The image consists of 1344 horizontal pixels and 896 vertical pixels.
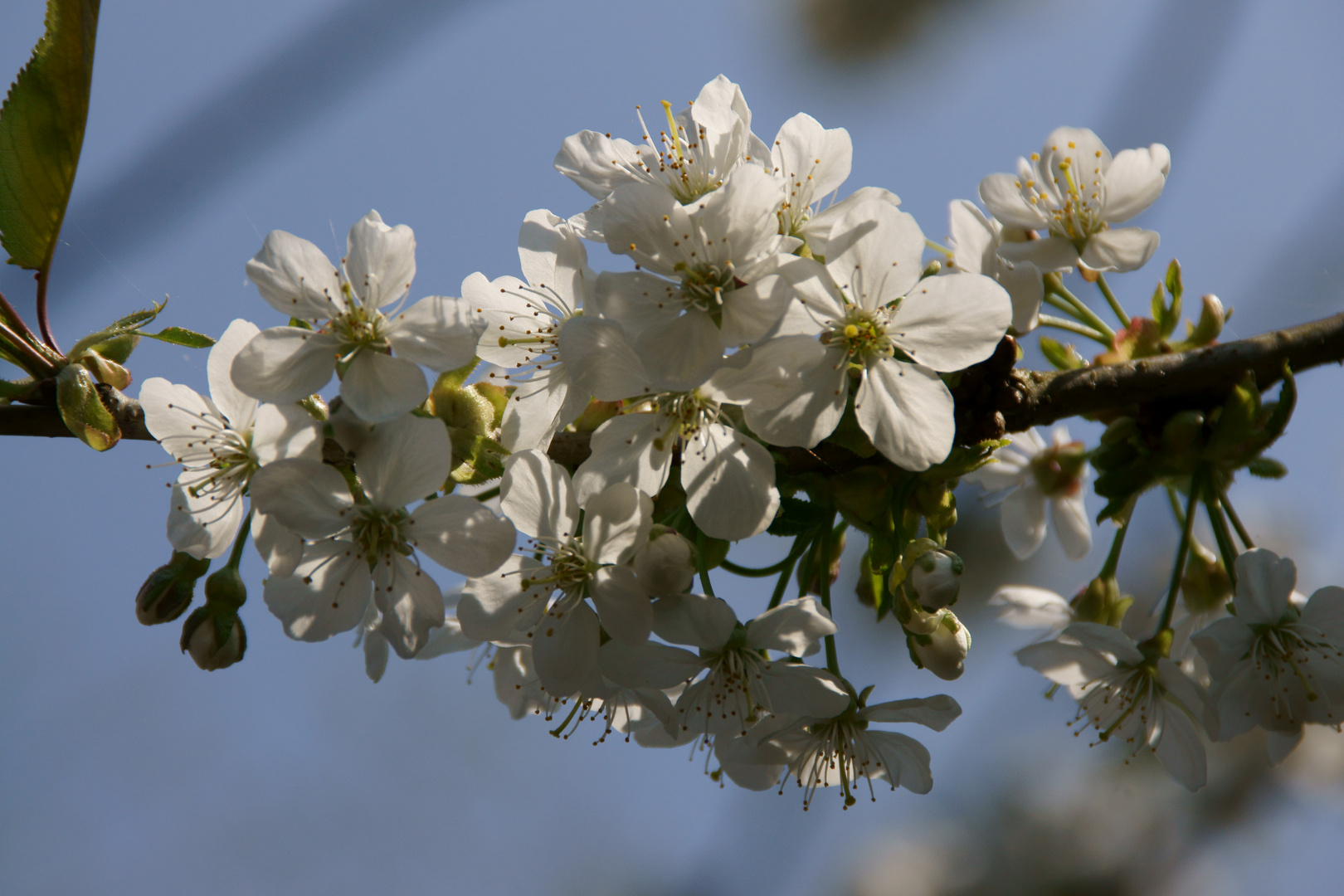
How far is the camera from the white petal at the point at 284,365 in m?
1.15

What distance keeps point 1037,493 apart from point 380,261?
1.64 metres

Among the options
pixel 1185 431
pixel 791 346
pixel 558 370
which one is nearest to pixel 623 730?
pixel 558 370

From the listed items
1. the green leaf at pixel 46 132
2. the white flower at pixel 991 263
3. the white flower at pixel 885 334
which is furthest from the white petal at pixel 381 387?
the white flower at pixel 991 263

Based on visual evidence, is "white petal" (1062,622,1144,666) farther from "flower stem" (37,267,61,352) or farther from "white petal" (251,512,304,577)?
"flower stem" (37,267,61,352)

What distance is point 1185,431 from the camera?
142 cm

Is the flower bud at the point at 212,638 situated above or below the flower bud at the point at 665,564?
below

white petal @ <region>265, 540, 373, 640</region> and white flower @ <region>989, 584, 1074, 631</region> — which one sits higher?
white petal @ <region>265, 540, 373, 640</region>

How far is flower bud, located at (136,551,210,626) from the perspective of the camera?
1341mm

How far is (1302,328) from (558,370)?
1259mm

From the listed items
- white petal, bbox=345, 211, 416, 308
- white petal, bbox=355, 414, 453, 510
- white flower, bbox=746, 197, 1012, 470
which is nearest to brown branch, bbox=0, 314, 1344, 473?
white flower, bbox=746, 197, 1012, 470

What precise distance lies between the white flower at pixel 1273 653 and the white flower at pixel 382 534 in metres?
1.17

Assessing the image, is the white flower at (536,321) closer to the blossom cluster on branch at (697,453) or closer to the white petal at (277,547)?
the blossom cluster on branch at (697,453)

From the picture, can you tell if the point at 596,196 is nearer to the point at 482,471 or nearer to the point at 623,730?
the point at 482,471

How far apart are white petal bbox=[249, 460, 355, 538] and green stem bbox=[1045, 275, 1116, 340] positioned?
136 centimetres
